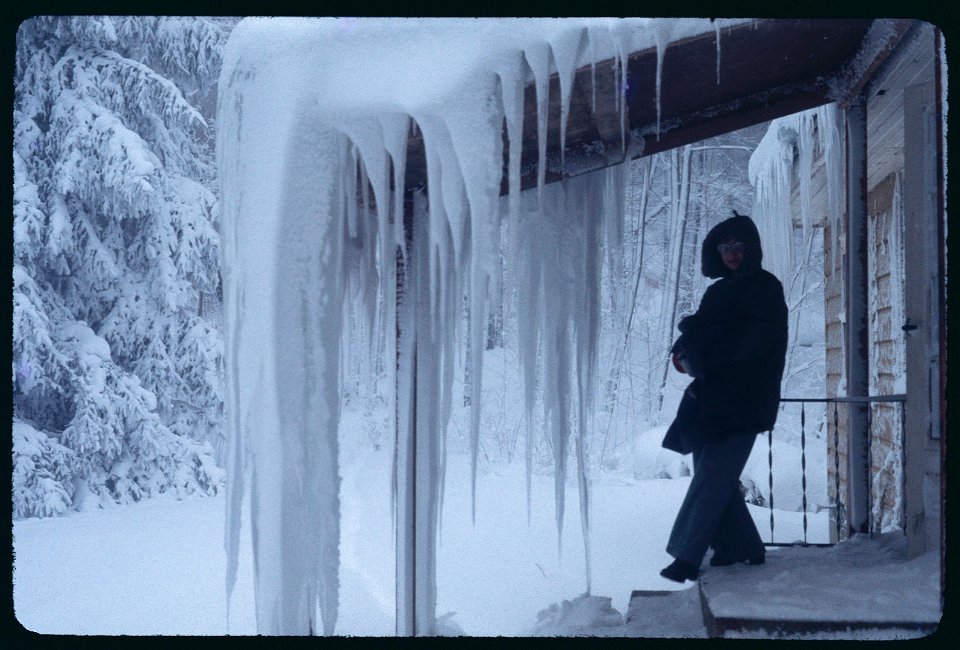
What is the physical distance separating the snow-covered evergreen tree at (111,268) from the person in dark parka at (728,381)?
5.88 metres

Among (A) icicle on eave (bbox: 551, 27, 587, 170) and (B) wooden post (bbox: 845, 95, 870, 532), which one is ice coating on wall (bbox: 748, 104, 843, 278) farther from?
(A) icicle on eave (bbox: 551, 27, 587, 170)

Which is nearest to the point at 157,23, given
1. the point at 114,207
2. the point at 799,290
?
the point at 114,207

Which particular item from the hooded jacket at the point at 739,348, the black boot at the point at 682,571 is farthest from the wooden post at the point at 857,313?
the black boot at the point at 682,571

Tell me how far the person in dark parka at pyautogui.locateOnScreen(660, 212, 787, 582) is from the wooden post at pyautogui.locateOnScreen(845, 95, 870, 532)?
0.79 metres

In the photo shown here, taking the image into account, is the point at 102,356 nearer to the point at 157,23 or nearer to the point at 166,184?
the point at 166,184

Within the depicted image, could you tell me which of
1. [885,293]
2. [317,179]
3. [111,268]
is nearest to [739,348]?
[317,179]

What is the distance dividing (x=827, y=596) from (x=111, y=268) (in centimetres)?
719

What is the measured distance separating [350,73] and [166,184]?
6.74m

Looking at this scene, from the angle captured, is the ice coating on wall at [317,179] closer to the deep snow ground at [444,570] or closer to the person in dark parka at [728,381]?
the person in dark parka at [728,381]

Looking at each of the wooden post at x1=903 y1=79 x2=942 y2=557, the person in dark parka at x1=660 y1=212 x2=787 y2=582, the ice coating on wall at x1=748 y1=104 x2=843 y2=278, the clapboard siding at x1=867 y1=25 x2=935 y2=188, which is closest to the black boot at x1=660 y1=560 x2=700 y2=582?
the person in dark parka at x1=660 y1=212 x2=787 y2=582

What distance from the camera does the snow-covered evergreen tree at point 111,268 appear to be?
682cm

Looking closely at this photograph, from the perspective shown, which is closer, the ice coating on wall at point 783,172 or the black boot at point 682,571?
the black boot at point 682,571

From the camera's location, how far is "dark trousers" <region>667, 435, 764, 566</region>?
269 centimetres

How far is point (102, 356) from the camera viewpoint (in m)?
7.22
